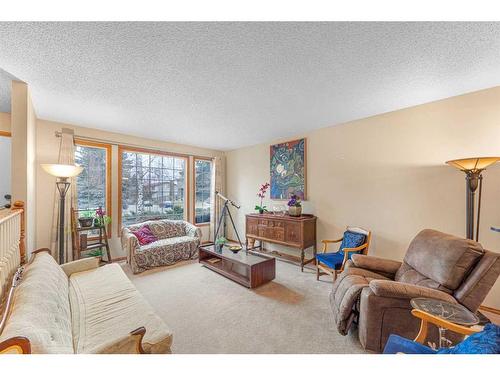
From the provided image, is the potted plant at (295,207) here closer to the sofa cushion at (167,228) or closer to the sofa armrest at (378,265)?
the sofa armrest at (378,265)

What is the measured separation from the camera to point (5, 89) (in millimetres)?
2271

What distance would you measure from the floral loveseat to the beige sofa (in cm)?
115

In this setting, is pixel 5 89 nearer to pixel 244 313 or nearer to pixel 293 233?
pixel 244 313

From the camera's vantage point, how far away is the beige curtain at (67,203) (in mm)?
3191

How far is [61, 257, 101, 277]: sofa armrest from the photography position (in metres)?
2.23

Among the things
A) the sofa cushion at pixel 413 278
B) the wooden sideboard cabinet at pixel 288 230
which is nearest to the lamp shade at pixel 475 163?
the sofa cushion at pixel 413 278

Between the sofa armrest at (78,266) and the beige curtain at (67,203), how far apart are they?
4.24 ft

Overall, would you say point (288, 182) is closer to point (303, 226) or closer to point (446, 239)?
point (303, 226)

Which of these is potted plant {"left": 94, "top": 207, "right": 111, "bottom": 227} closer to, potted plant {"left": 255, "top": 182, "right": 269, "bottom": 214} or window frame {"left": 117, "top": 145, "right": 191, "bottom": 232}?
window frame {"left": 117, "top": 145, "right": 191, "bottom": 232}

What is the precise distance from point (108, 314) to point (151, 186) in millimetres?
3263

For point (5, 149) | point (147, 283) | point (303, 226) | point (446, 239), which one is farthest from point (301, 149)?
point (5, 149)

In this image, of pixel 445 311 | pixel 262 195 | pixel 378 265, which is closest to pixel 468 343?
pixel 445 311

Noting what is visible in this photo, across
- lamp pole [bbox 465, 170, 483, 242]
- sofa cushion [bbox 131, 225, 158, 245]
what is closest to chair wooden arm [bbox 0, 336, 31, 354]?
sofa cushion [bbox 131, 225, 158, 245]

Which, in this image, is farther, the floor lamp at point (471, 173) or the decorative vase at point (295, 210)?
the decorative vase at point (295, 210)
